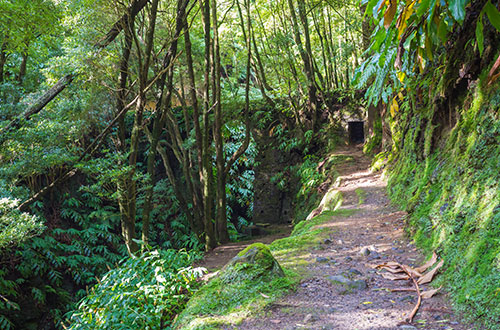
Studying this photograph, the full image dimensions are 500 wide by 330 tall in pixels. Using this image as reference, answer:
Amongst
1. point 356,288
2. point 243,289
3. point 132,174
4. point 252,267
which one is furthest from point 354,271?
point 132,174

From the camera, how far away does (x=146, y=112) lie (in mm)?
13859

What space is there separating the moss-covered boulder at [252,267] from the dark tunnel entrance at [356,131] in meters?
10.2

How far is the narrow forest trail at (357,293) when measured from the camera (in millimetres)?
2479

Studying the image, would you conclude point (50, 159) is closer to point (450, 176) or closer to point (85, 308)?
point (85, 308)

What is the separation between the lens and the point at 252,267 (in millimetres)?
3332

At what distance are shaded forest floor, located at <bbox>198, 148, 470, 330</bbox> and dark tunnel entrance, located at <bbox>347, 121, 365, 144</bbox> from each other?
7.70m

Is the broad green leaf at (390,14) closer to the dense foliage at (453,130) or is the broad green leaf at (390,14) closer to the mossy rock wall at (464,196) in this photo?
the dense foliage at (453,130)

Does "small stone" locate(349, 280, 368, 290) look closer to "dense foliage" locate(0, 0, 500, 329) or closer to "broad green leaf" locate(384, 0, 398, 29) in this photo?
"dense foliage" locate(0, 0, 500, 329)

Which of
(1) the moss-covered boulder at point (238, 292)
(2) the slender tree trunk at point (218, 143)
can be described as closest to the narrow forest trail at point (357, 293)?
(1) the moss-covered boulder at point (238, 292)

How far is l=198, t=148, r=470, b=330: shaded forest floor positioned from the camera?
2.49 meters

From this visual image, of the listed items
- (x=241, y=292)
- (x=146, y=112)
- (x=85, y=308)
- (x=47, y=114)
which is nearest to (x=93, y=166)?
(x=85, y=308)

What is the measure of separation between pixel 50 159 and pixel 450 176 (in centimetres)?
746

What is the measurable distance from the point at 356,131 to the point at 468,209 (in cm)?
1085

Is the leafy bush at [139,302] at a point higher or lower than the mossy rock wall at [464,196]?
lower
